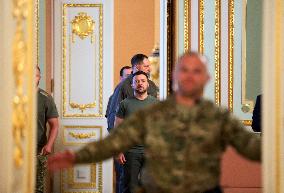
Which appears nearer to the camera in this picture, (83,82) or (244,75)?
(244,75)

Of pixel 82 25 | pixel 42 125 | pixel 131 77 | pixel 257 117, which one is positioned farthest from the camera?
pixel 82 25

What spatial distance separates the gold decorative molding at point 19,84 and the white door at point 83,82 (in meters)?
5.08

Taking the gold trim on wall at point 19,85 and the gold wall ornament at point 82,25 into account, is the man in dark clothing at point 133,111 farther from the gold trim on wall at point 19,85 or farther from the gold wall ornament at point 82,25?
the gold trim on wall at point 19,85

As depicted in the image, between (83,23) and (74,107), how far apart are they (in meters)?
1.02

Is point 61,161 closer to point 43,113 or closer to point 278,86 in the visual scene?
point 278,86

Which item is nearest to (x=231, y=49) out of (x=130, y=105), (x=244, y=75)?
(x=244, y=75)

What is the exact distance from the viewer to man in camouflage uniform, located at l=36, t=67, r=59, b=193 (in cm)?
607

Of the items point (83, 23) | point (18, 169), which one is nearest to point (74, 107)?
→ point (83, 23)

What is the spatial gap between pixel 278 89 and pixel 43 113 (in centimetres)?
341

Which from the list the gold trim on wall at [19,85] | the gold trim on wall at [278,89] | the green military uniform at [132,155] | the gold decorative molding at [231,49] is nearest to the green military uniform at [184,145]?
the gold trim on wall at [278,89]

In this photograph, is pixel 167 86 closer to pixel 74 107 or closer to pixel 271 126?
pixel 74 107

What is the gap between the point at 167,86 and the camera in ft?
20.6

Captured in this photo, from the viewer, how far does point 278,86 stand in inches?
126

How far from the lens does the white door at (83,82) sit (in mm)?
8383
